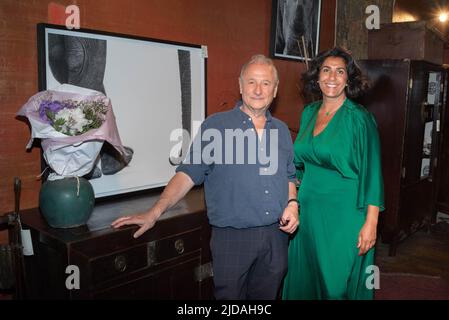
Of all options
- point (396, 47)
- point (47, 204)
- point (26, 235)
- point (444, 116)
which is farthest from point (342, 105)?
point (444, 116)

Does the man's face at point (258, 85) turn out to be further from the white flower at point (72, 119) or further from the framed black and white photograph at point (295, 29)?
the framed black and white photograph at point (295, 29)

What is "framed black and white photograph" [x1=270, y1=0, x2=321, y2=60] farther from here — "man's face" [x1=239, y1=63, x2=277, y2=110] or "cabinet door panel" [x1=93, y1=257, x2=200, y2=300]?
"cabinet door panel" [x1=93, y1=257, x2=200, y2=300]

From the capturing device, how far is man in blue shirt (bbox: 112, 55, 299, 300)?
5.94ft

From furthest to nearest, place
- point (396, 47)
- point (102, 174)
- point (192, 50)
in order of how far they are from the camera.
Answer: point (396, 47), point (192, 50), point (102, 174)

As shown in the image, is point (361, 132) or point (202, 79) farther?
point (202, 79)

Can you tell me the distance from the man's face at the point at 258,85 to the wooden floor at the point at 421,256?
2.53 meters

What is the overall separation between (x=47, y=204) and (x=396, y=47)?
3.53 metres

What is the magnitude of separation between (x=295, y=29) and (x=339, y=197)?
6.63ft

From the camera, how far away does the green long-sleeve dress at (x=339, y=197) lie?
215 centimetres

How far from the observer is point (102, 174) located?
2352 millimetres

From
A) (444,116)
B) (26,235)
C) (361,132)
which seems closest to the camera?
(26,235)

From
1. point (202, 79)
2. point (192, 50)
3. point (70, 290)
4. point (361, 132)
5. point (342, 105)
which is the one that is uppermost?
point (192, 50)
